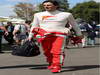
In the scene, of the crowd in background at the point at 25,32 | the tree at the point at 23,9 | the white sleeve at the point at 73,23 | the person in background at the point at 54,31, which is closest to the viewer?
the person in background at the point at 54,31

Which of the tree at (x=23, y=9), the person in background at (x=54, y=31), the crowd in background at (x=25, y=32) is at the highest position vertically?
the person in background at (x=54, y=31)

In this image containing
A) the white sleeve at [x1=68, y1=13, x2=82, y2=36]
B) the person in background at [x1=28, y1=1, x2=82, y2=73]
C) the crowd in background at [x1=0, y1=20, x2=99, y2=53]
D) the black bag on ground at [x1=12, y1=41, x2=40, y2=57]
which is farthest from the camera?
the crowd in background at [x1=0, y1=20, x2=99, y2=53]

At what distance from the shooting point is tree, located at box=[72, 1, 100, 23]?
346 ft

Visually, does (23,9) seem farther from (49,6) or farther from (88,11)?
(49,6)

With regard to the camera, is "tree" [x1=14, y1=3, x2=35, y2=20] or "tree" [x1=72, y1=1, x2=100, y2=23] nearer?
"tree" [x1=14, y1=3, x2=35, y2=20]

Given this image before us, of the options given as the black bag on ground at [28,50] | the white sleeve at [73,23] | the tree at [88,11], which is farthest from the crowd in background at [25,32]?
the tree at [88,11]

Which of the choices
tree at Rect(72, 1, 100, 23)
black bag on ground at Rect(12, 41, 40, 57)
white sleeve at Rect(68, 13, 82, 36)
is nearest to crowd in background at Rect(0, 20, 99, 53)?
black bag on ground at Rect(12, 41, 40, 57)

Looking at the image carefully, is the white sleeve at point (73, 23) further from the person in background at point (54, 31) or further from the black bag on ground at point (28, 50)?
the black bag on ground at point (28, 50)

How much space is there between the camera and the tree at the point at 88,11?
105369 mm

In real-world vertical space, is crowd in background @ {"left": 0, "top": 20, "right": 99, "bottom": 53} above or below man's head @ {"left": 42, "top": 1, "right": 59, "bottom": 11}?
below

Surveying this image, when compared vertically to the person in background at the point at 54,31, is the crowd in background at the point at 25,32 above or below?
below

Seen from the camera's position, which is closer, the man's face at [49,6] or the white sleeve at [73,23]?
the man's face at [49,6]

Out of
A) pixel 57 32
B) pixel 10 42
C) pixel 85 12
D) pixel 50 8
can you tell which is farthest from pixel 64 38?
pixel 85 12

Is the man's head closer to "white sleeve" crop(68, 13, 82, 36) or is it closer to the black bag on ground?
"white sleeve" crop(68, 13, 82, 36)
